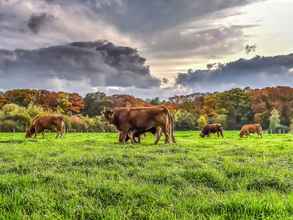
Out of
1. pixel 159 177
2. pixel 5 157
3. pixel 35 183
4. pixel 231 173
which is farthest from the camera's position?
pixel 5 157

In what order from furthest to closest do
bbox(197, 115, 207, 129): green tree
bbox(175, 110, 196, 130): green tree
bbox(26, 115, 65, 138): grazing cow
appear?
bbox(197, 115, 207, 129): green tree
bbox(175, 110, 196, 130): green tree
bbox(26, 115, 65, 138): grazing cow

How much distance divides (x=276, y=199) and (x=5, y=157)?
29.5 ft

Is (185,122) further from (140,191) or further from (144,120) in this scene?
(140,191)

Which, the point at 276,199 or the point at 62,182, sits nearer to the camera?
the point at 276,199

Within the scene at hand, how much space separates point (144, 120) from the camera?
22328mm

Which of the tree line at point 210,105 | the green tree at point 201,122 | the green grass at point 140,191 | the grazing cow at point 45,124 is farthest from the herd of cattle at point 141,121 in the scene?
the green tree at point 201,122

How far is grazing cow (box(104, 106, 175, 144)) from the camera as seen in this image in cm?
2220

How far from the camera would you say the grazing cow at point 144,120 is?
2220cm

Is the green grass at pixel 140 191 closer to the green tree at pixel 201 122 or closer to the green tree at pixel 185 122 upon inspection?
the green tree at pixel 185 122

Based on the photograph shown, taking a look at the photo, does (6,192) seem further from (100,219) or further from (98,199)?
(100,219)

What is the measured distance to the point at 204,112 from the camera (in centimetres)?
9056

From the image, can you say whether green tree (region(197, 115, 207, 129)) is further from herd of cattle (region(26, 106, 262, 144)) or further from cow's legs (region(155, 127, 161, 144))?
cow's legs (region(155, 127, 161, 144))

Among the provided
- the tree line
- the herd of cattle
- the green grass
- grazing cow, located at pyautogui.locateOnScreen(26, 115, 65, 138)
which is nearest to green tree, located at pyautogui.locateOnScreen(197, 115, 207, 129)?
the tree line

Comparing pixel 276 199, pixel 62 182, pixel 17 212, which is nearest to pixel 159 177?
pixel 62 182
